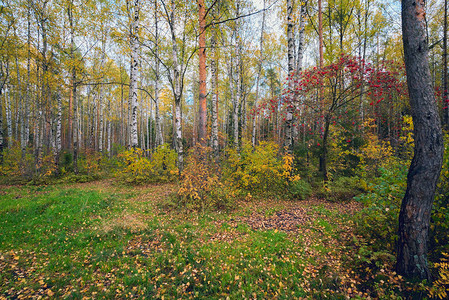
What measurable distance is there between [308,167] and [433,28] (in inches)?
592

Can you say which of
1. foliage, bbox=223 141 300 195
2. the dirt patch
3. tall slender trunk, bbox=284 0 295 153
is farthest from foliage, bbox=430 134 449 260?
tall slender trunk, bbox=284 0 295 153

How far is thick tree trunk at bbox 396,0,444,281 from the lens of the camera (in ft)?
7.81

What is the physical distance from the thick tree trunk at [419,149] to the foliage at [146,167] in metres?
7.86

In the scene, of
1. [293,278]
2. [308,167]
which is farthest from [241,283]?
[308,167]

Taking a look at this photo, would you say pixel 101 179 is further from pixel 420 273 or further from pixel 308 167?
pixel 420 273

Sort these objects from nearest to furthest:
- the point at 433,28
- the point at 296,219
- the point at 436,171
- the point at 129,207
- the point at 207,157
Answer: the point at 436,171 → the point at 296,219 → the point at 129,207 → the point at 207,157 → the point at 433,28

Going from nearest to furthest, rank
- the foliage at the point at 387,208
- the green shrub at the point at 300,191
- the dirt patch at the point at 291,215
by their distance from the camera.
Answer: the foliage at the point at 387,208 < the dirt patch at the point at 291,215 < the green shrub at the point at 300,191

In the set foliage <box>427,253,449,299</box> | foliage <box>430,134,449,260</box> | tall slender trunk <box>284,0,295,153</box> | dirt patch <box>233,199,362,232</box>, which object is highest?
tall slender trunk <box>284,0,295,153</box>

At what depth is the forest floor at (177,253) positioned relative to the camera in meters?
2.60

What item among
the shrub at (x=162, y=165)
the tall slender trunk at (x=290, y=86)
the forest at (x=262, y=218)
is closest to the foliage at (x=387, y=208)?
the forest at (x=262, y=218)

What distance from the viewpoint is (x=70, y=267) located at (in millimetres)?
3045

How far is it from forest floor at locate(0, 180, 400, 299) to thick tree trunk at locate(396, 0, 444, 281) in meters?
0.48

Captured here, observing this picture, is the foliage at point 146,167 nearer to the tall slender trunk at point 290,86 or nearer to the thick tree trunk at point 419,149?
the tall slender trunk at point 290,86

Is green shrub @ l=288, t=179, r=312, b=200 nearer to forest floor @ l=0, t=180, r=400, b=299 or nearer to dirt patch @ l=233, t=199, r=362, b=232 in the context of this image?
dirt patch @ l=233, t=199, r=362, b=232
